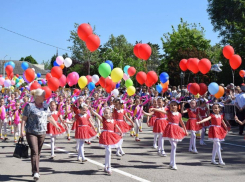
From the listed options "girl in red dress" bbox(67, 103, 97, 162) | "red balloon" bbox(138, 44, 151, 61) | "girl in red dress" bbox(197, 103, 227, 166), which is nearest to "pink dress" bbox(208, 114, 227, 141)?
"girl in red dress" bbox(197, 103, 227, 166)

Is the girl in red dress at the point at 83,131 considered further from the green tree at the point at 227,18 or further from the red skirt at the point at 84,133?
the green tree at the point at 227,18

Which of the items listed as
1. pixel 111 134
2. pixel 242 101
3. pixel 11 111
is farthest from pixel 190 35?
pixel 111 134

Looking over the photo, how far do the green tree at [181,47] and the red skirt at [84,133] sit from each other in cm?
3360

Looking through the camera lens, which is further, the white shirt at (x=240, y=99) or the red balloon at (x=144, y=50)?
the white shirt at (x=240, y=99)

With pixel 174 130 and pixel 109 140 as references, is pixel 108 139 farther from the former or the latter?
pixel 174 130

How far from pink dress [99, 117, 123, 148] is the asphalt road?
0.68m

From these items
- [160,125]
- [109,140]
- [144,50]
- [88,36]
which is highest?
[88,36]

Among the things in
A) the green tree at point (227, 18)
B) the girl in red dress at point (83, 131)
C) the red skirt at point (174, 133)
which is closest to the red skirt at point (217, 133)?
the red skirt at point (174, 133)

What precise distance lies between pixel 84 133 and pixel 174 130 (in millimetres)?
2447

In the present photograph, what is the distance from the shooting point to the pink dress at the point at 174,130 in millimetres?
8250

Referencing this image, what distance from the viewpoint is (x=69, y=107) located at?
13508 mm

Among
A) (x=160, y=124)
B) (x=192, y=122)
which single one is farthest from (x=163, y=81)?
(x=160, y=124)

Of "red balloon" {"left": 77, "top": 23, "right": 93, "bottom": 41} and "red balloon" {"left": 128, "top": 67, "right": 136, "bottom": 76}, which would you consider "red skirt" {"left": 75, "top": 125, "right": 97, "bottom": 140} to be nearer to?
"red balloon" {"left": 77, "top": 23, "right": 93, "bottom": 41}

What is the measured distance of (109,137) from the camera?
770 centimetres
